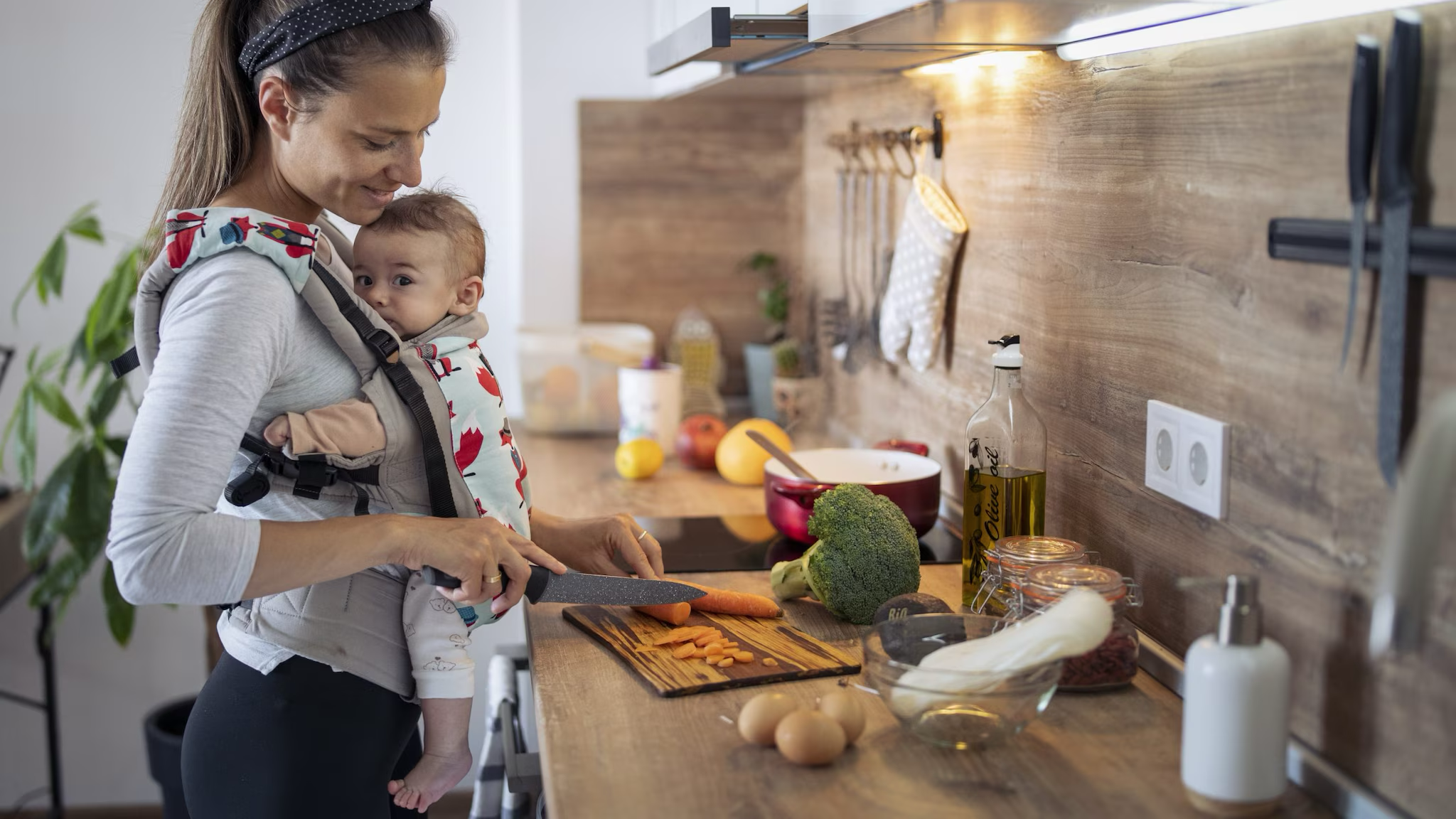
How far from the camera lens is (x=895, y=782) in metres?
1.02

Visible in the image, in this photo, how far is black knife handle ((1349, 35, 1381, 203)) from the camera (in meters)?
0.91

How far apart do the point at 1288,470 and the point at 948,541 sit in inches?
30.0

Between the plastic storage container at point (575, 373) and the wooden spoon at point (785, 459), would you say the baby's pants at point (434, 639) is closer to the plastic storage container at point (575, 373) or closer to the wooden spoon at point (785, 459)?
the wooden spoon at point (785, 459)

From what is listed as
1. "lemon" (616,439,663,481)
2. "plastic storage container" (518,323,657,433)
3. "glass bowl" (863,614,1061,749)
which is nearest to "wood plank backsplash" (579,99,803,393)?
"plastic storage container" (518,323,657,433)

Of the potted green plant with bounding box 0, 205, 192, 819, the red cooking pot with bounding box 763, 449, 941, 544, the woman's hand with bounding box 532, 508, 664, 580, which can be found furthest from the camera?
the potted green plant with bounding box 0, 205, 192, 819

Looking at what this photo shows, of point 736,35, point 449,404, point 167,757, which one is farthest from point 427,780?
point 167,757

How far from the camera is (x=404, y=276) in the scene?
136 centimetres

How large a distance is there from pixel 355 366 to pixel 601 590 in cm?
35

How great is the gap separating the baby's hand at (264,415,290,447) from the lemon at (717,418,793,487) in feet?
3.60

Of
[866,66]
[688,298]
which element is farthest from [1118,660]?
[688,298]

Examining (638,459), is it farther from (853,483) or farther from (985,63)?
(985,63)

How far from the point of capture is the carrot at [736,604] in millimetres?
1436

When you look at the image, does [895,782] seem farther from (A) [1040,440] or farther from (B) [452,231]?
(B) [452,231]

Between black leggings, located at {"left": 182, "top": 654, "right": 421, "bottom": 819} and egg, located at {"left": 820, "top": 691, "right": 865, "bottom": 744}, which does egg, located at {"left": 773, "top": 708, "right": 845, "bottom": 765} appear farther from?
black leggings, located at {"left": 182, "top": 654, "right": 421, "bottom": 819}
